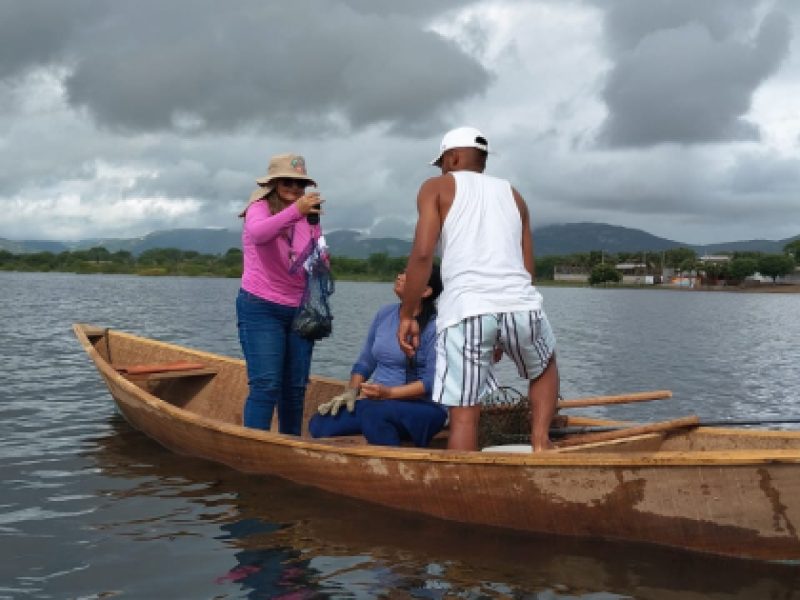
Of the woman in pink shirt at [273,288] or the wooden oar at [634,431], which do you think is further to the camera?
the woman in pink shirt at [273,288]

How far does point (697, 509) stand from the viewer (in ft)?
16.8

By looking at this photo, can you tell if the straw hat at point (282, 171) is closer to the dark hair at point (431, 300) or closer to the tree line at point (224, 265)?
the dark hair at point (431, 300)

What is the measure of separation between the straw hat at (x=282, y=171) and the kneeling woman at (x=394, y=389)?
1196 mm

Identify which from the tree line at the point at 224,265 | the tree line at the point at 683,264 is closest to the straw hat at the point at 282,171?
the tree line at the point at 224,265

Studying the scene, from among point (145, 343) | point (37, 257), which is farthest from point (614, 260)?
point (145, 343)

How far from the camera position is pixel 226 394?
10.4 meters

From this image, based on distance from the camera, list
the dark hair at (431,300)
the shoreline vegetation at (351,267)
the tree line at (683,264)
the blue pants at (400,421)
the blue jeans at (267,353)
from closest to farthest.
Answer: the dark hair at (431,300)
the blue pants at (400,421)
the blue jeans at (267,353)
the shoreline vegetation at (351,267)
the tree line at (683,264)

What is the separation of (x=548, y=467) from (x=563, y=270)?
18413 cm

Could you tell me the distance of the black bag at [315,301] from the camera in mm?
7055

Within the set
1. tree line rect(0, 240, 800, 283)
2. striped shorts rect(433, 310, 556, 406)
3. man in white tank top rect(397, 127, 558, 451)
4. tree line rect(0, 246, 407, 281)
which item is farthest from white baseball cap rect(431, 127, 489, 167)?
tree line rect(0, 246, 407, 281)

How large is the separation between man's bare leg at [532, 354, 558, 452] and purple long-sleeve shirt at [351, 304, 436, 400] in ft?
3.88

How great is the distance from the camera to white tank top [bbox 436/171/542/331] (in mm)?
5184

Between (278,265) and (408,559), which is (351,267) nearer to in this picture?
(278,265)

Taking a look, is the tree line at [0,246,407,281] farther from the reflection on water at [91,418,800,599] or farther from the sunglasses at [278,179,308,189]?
the reflection on water at [91,418,800,599]
